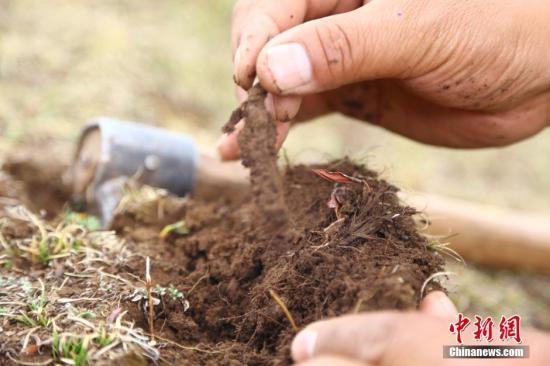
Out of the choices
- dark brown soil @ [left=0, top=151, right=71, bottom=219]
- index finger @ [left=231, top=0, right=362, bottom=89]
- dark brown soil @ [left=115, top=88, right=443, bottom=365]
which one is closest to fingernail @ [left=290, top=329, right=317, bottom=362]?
dark brown soil @ [left=115, top=88, right=443, bottom=365]

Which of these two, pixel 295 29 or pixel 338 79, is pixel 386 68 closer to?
pixel 338 79

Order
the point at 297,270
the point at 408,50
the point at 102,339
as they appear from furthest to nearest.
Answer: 1. the point at 408,50
2. the point at 297,270
3. the point at 102,339

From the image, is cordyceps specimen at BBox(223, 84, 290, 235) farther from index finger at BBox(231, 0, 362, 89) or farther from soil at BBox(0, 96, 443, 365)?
index finger at BBox(231, 0, 362, 89)

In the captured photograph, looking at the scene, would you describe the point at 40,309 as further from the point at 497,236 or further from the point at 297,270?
the point at 497,236

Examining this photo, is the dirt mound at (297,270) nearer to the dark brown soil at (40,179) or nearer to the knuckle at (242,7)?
the knuckle at (242,7)

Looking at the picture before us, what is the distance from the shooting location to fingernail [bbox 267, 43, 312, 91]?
1.76m

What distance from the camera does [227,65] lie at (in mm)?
5789

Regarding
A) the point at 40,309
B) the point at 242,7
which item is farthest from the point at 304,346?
the point at 242,7

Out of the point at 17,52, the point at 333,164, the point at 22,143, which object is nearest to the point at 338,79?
the point at 333,164

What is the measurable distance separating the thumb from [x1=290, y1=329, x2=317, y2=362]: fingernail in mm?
800

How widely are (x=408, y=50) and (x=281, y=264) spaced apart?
2.71 ft

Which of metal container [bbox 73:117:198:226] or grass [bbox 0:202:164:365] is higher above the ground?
metal container [bbox 73:117:198:226]

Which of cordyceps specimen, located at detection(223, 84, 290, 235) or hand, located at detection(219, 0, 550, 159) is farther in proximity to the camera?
hand, located at detection(219, 0, 550, 159)

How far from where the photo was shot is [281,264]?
1.68 meters
